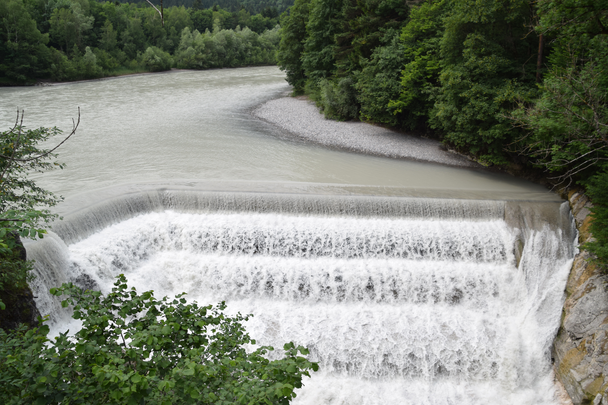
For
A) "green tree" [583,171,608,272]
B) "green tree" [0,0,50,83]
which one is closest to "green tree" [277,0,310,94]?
"green tree" [0,0,50,83]

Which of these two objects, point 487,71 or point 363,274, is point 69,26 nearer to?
point 487,71

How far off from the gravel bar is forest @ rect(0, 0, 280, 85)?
23988 millimetres

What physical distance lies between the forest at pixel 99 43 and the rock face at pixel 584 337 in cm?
3987

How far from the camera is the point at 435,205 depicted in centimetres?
1062

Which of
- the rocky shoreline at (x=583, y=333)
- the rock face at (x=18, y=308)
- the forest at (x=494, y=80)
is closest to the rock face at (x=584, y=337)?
the rocky shoreline at (x=583, y=333)

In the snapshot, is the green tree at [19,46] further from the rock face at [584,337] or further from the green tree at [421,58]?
the rock face at [584,337]

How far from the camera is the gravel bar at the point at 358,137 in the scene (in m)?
16.2

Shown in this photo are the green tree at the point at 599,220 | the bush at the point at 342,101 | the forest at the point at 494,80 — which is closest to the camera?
the green tree at the point at 599,220

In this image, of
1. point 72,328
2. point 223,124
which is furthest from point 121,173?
point 223,124

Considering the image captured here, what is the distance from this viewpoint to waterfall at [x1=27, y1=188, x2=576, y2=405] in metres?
8.23

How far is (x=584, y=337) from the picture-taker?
26.2 feet

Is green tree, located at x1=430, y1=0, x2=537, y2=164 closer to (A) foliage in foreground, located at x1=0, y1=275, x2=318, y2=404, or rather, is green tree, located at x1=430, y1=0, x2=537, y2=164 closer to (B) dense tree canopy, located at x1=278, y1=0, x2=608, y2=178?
(B) dense tree canopy, located at x1=278, y1=0, x2=608, y2=178

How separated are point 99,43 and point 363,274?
161 feet

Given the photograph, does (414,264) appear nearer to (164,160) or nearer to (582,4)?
(582,4)
